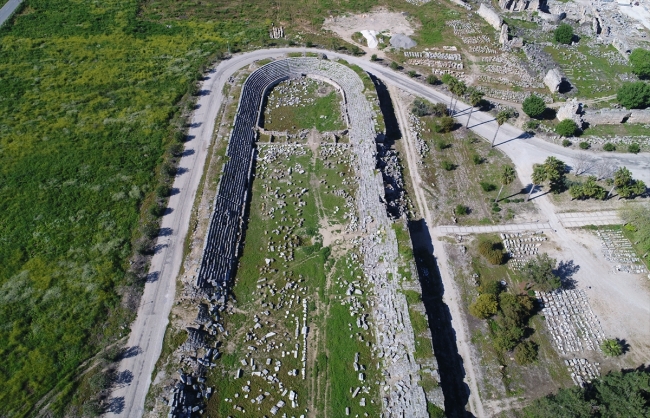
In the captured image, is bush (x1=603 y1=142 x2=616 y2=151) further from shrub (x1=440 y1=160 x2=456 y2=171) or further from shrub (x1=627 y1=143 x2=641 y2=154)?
shrub (x1=440 y1=160 x2=456 y2=171)

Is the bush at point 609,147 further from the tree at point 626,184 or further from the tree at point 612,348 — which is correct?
the tree at point 612,348

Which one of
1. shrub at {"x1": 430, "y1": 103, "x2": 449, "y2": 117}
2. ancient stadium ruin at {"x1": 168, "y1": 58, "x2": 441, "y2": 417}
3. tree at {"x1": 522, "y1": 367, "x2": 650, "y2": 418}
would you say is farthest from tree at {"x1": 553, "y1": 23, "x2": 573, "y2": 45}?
tree at {"x1": 522, "y1": 367, "x2": 650, "y2": 418}

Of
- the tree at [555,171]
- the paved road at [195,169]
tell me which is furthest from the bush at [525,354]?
the paved road at [195,169]

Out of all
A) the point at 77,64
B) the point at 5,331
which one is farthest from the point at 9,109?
the point at 5,331

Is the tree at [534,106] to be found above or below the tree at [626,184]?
above

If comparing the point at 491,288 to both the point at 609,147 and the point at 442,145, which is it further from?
the point at 609,147

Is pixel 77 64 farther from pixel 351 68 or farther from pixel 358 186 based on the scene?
pixel 358 186

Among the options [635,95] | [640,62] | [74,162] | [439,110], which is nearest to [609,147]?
[635,95]
